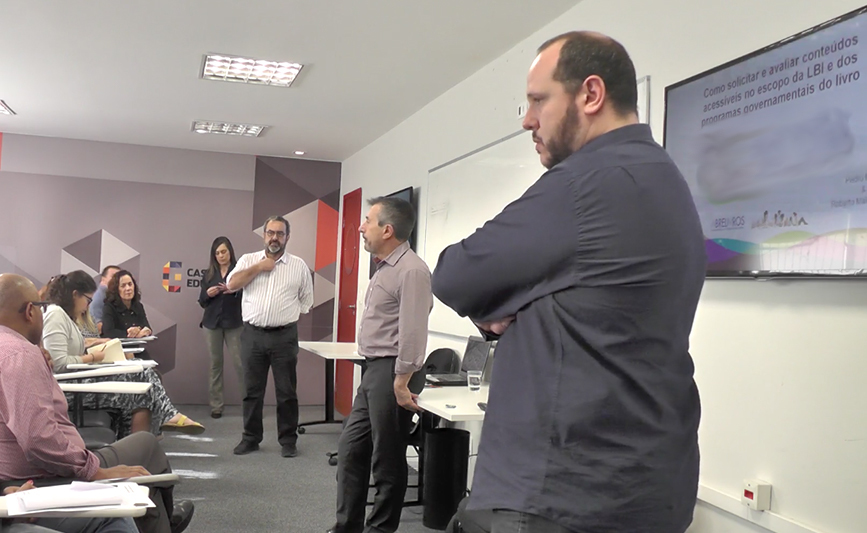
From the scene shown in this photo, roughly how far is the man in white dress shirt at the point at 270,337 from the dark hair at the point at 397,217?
2.06 meters

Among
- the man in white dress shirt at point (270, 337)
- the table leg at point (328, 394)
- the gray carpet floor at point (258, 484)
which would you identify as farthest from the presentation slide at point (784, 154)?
the table leg at point (328, 394)

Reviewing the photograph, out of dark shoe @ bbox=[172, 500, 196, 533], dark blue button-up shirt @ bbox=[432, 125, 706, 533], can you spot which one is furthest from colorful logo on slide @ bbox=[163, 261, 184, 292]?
dark blue button-up shirt @ bbox=[432, 125, 706, 533]

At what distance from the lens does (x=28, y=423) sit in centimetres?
214

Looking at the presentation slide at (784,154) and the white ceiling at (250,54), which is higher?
the white ceiling at (250,54)

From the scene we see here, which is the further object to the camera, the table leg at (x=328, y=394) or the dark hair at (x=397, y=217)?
the table leg at (x=328, y=394)

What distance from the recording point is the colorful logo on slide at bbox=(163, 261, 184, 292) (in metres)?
7.38

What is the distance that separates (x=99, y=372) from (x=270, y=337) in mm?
1654

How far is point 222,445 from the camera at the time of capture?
215 inches

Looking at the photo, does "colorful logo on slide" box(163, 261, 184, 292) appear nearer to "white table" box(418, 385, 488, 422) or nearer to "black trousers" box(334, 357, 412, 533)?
"black trousers" box(334, 357, 412, 533)

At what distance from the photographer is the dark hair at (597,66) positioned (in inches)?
44.4

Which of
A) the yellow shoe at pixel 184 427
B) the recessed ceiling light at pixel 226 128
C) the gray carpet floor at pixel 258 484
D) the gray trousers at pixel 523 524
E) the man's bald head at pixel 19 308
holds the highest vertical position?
the recessed ceiling light at pixel 226 128

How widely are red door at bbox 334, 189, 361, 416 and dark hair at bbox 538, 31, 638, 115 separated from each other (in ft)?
19.5

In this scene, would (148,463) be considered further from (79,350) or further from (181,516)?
(79,350)

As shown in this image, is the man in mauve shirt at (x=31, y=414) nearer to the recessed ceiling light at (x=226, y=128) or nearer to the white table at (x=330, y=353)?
the white table at (x=330, y=353)
